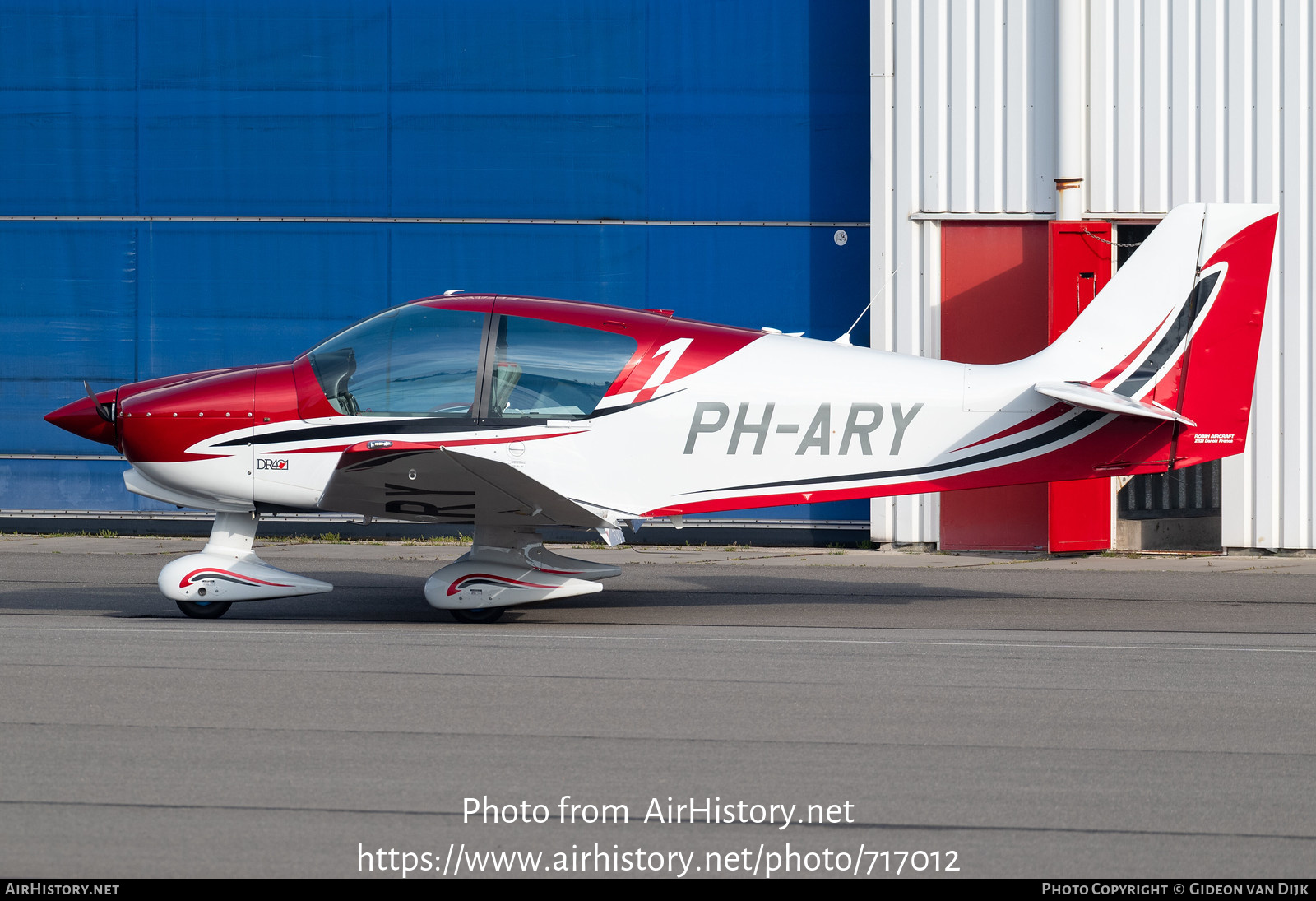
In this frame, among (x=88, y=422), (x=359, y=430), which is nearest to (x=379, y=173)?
(x=88, y=422)

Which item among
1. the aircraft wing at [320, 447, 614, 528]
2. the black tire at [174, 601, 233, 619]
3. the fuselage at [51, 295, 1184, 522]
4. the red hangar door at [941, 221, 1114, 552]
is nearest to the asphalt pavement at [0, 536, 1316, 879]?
the black tire at [174, 601, 233, 619]

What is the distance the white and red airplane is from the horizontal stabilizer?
0.03 meters

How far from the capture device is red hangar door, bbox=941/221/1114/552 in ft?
42.9

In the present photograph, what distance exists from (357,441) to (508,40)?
7.42m

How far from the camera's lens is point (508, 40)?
14117 millimetres

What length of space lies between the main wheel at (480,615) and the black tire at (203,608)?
1.53 metres

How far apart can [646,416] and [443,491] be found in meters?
1.40

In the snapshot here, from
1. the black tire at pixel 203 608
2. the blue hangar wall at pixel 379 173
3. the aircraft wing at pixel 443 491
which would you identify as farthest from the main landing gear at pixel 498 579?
the blue hangar wall at pixel 379 173

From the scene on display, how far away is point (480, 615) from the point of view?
8.38 meters

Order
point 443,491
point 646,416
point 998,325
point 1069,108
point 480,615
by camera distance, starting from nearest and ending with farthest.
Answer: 1. point 443,491
2. point 646,416
3. point 480,615
4. point 1069,108
5. point 998,325

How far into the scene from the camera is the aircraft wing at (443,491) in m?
7.61

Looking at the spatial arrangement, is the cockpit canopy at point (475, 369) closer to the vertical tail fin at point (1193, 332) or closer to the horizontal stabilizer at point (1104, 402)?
the horizontal stabilizer at point (1104, 402)

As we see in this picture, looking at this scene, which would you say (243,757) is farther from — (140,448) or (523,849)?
(140,448)

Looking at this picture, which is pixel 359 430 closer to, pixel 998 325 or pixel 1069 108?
pixel 998 325
